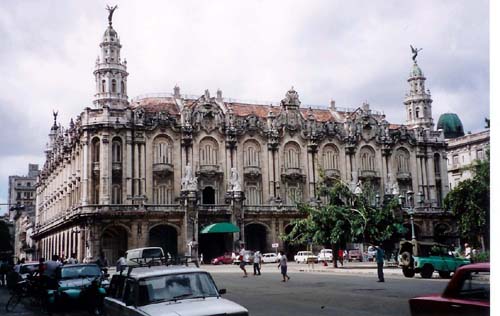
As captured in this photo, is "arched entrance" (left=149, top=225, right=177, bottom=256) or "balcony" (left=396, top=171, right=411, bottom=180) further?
"balcony" (left=396, top=171, right=411, bottom=180)

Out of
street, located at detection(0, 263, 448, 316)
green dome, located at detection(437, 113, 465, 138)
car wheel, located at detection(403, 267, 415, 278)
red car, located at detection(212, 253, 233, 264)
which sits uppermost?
green dome, located at detection(437, 113, 465, 138)

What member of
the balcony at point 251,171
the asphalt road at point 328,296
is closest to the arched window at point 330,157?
the balcony at point 251,171

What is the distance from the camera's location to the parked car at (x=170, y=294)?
10125mm

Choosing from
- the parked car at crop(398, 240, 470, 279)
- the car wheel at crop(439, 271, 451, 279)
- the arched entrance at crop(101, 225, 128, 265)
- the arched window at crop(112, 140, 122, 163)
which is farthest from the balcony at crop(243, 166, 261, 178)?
the car wheel at crop(439, 271, 451, 279)

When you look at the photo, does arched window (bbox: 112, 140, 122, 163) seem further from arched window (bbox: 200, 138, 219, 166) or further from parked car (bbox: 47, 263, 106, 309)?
parked car (bbox: 47, 263, 106, 309)

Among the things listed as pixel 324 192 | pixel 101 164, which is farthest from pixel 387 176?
pixel 101 164

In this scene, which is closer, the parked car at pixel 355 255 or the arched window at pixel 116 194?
the arched window at pixel 116 194

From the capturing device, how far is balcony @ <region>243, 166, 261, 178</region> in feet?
204

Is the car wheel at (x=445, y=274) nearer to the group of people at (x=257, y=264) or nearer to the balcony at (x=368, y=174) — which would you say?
the group of people at (x=257, y=264)

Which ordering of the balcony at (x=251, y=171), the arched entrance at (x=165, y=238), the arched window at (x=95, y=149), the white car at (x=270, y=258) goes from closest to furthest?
the white car at (x=270, y=258), the arched window at (x=95, y=149), the arched entrance at (x=165, y=238), the balcony at (x=251, y=171)

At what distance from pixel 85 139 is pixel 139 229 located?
1074 cm

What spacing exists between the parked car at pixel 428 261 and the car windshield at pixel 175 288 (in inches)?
841

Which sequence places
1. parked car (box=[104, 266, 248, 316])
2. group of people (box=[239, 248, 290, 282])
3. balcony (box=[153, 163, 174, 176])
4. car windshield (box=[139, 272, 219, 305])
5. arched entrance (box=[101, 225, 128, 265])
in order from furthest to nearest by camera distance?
balcony (box=[153, 163, 174, 176]) → arched entrance (box=[101, 225, 128, 265]) → group of people (box=[239, 248, 290, 282]) → car windshield (box=[139, 272, 219, 305]) → parked car (box=[104, 266, 248, 316])

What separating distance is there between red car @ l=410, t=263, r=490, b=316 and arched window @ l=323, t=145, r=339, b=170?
5765 centimetres
